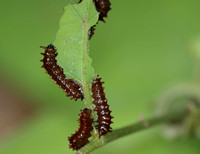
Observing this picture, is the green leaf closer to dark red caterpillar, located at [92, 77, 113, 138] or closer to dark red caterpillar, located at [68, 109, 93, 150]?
dark red caterpillar, located at [92, 77, 113, 138]

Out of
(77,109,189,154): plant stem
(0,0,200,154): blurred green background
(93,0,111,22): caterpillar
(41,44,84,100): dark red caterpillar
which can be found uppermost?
(0,0,200,154): blurred green background

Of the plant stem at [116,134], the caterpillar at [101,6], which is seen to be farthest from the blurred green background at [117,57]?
the caterpillar at [101,6]

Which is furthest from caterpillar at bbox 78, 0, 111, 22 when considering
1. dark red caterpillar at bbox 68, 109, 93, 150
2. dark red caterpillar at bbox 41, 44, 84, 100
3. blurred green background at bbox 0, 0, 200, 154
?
blurred green background at bbox 0, 0, 200, 154

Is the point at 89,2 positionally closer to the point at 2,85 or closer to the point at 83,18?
the point at 83,18

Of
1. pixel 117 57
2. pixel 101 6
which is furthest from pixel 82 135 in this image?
pixel 117 57

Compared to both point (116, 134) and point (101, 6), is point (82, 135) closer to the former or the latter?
point (116, 134)

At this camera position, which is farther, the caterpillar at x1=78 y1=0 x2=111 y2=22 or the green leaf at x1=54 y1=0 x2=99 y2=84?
the caterpillar at x1=78 y1=0 x2=111 y2=22

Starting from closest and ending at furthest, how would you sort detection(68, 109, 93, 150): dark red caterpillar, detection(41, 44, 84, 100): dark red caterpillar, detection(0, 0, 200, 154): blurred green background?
detection(68, 109, 93, 150): dark red caterpillar → detection(41, 44, 84, 100): dark red caterpillar → detection(0, 0, 200, 154): blurred green background
